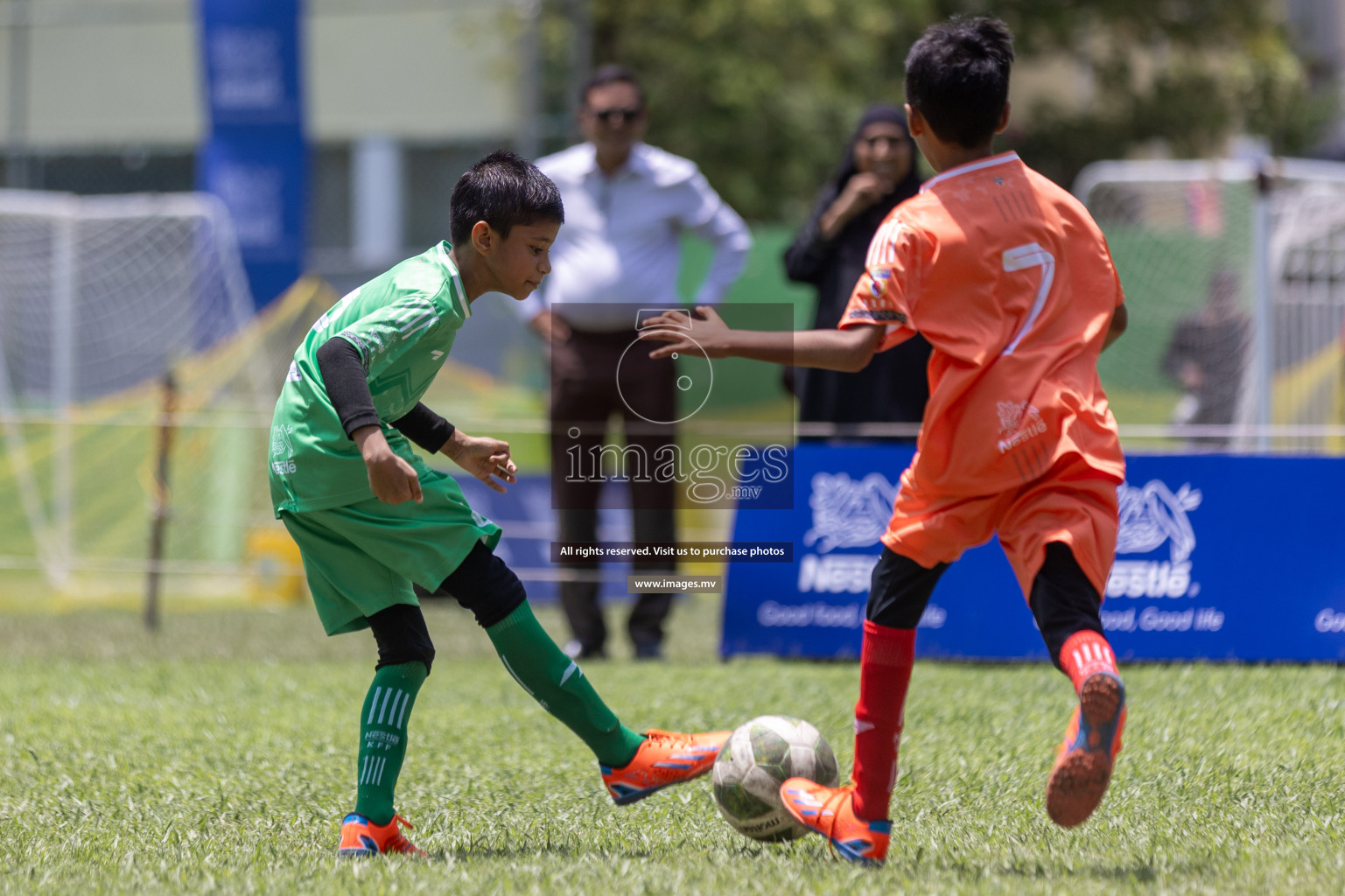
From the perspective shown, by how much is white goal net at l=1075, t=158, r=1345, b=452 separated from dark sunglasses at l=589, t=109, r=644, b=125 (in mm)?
2748

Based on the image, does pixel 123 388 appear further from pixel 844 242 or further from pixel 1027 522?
pixel 1027 522

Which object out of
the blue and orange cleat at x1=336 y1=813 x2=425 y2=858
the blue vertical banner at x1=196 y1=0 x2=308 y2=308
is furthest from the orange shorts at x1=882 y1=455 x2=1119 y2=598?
the blue vertical banner at x1=196 y1=0 x2=308 y2=308

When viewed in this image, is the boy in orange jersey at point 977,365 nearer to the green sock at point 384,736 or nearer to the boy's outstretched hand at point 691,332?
the boy's outstretched hand at point 691,332

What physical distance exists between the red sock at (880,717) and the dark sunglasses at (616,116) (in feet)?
14.2

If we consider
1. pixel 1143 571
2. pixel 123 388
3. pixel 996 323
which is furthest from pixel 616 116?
pixel 123 388

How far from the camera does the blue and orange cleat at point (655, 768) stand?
3.85 m

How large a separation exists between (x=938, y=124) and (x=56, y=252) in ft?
34.3

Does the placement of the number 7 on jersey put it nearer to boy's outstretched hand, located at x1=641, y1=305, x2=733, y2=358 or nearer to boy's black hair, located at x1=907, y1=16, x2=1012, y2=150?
boy's black hair, located at x1=907, y1=16, x2=1012, y2=150

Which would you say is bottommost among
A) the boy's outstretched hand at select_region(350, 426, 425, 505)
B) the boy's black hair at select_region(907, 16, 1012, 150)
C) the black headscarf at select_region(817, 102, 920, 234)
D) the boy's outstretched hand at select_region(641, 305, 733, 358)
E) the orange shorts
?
the orange shorts

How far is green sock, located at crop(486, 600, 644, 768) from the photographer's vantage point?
3732 millimetres

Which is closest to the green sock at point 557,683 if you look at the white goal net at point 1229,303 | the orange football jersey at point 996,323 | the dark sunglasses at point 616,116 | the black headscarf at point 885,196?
the orange football jersey at point 996,323

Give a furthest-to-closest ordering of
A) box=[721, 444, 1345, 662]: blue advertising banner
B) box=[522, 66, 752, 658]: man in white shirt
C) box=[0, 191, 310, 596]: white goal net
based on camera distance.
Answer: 1. box=[0, 191, 310, 596]: white goal net
2. box=[522, 66, 752, 658]: man in white shirt
3. box=[721, 444, 1345, 662]: blue advertising banner

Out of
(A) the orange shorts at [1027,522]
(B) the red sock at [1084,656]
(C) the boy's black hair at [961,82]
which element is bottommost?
(B) the red sock at [1084,656]

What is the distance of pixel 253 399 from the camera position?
1030 centimetres
